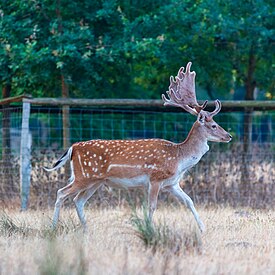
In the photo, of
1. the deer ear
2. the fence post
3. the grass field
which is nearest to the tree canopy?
the fence post

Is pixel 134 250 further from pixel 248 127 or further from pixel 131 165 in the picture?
pixel 248 127

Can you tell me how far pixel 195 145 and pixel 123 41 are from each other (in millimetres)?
3280

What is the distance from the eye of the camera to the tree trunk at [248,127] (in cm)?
1326

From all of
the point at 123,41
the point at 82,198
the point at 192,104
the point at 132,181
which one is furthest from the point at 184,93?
the point at 123,41

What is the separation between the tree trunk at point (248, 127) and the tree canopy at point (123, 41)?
0.10 ft

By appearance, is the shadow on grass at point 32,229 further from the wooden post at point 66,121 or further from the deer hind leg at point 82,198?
the wooden post at point 66,121

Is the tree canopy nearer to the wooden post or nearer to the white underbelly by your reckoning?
the wooden post

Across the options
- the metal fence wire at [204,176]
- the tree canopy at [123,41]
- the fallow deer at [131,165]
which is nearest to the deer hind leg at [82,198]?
the fallow deer at [131,165]

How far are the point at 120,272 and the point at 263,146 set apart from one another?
8.06 meters

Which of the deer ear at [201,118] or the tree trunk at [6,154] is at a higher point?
the deer ear at [201,118]

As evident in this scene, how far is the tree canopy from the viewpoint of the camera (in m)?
13.0

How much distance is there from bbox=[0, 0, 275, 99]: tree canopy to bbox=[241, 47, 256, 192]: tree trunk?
3 cm

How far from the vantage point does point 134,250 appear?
7.21 metres

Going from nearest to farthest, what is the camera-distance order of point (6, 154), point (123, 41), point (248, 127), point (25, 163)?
point (25, 163) < point (123, 41) < point (6, 154) < point (248, 127)
